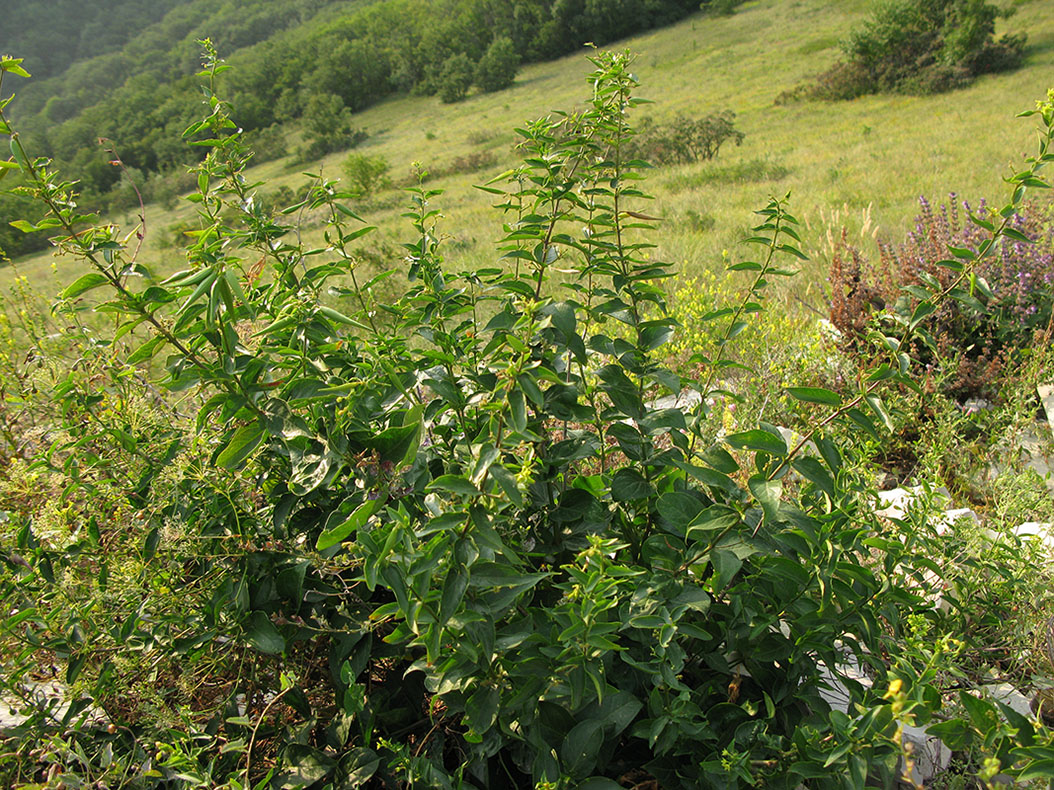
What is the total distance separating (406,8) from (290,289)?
334ft

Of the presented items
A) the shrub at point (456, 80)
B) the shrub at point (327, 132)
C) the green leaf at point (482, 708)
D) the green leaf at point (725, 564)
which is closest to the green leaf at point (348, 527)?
the green leaf at point (482, 708)

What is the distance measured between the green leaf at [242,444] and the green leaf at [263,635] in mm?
362

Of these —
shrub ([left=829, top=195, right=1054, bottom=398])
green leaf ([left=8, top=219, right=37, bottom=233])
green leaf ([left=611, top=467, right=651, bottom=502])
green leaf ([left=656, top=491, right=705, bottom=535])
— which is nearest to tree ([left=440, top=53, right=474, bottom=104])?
shrub ([left=829, top=195, right=1054, bottom=398])

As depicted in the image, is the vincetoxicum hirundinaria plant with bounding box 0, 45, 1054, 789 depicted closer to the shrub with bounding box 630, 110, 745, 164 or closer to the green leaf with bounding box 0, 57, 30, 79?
the green leaf with bounding box 0, 57, 30, 79

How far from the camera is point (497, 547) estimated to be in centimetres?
100

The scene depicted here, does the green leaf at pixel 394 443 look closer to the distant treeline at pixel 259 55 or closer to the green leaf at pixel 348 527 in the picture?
the green leaf at pixel 348 527

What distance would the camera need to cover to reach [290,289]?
149 centimetres

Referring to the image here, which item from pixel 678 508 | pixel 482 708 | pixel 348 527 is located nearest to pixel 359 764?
pixel 482 708

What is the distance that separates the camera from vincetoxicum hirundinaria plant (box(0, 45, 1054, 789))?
1090 mm

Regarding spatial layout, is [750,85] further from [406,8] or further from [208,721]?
[406,8]

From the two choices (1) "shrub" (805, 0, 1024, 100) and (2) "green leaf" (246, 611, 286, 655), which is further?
(1) "shrub" (805, 0, 1024, 100)

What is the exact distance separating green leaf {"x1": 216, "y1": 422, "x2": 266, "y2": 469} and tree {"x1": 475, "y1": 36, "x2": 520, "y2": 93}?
56.9 metres

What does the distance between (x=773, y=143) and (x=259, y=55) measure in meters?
86.7

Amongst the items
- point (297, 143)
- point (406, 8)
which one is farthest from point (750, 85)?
point (406, 8)
